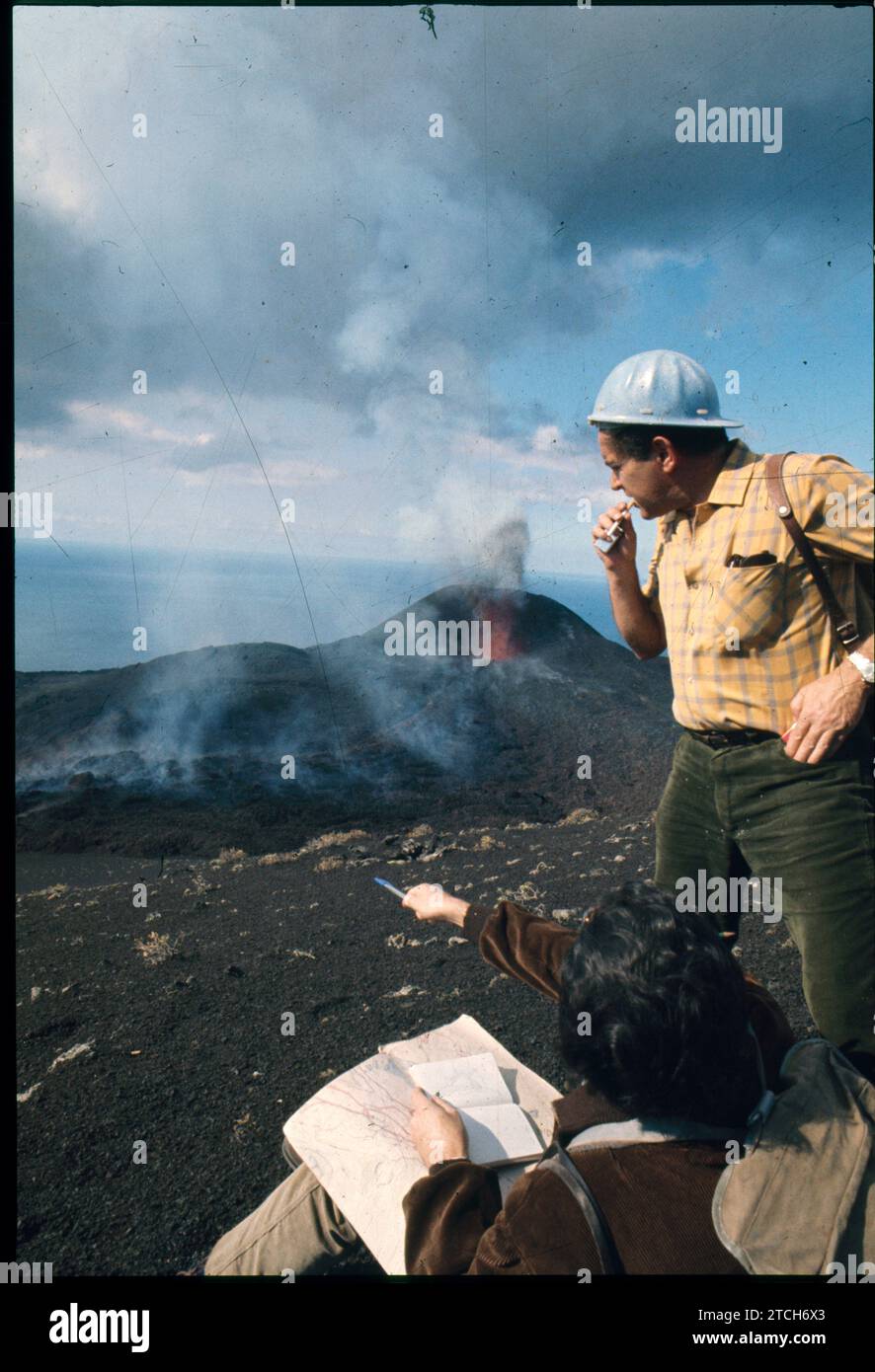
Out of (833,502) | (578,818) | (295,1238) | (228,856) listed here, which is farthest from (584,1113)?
(578,818)

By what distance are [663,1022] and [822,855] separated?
91 centimetres

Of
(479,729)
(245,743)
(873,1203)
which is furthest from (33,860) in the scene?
(873,1203)

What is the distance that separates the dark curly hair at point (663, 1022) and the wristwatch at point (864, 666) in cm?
86

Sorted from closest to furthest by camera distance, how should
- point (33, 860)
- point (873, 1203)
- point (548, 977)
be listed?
point (873, 1203) < point (548, 977) < point (33, 860)

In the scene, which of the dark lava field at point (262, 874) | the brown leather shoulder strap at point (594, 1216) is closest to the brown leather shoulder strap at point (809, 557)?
the brown leather shoulder strap at point (594, 1216)

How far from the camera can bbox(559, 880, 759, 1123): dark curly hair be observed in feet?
5.25

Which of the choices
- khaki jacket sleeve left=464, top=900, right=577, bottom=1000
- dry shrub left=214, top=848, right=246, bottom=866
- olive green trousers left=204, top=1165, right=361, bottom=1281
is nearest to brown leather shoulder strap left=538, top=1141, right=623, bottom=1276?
khaki jacket sleeve left=464, top=900, right=577, bottom=1000

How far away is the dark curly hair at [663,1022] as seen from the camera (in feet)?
5.25

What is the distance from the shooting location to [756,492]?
2.36 m

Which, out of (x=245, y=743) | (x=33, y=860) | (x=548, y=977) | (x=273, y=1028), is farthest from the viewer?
(x=245, y=743)

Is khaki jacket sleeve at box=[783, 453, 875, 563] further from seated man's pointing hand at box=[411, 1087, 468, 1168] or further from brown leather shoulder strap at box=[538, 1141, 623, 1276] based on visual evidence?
seated man's pointing hand at box=[411, 1087, 468, 1168]

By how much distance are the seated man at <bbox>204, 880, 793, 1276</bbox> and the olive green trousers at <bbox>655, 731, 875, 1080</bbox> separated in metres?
0.51

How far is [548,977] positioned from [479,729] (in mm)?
11024
